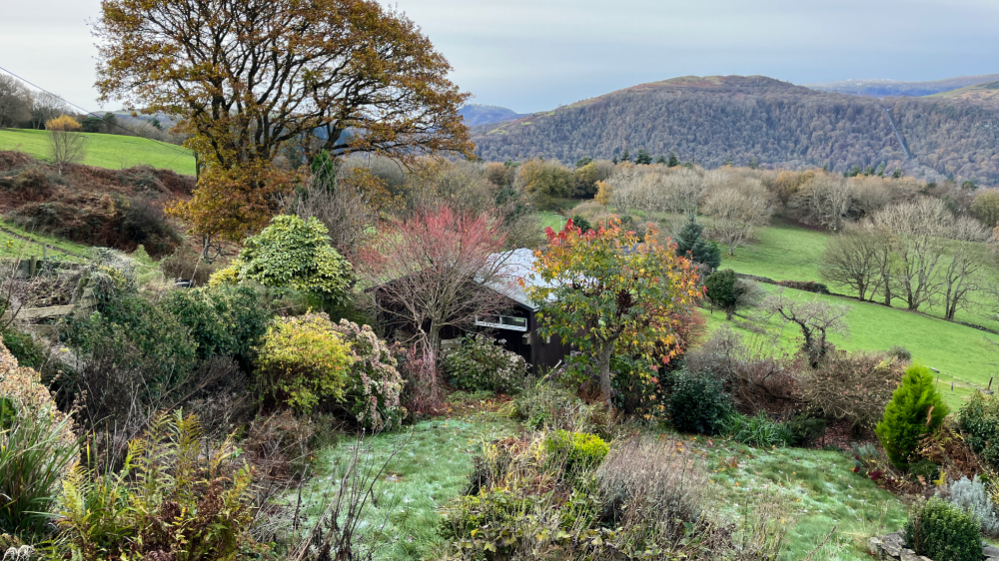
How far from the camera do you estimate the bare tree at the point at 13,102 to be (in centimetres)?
3036

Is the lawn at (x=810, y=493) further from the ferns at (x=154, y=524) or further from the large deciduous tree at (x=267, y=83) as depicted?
the large deciduous tree at (x=267, y=83)

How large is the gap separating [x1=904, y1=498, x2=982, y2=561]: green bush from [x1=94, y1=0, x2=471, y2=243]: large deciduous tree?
15.8 meters

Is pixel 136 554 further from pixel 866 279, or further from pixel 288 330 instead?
pixel 866 279

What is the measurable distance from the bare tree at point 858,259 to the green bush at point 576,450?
35004 mm

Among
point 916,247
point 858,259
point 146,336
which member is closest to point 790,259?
point 858,259

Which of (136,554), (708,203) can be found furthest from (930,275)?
(136,554)

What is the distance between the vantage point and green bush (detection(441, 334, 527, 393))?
39.2 feet

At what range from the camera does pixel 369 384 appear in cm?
850

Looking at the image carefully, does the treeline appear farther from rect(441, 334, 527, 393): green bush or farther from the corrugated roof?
rect(441, 334, 527, 393): green bush

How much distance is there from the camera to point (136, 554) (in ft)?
8.51

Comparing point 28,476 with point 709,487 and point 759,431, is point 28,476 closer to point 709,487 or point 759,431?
point 709,487

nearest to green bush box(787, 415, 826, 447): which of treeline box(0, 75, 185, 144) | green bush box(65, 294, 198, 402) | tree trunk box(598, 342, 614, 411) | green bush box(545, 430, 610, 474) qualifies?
tree trunk box(598, 342, 614, 411)

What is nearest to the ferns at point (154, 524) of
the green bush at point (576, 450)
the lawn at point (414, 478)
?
the lawn at point (414, 478)

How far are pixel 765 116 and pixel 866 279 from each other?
107672 mm
